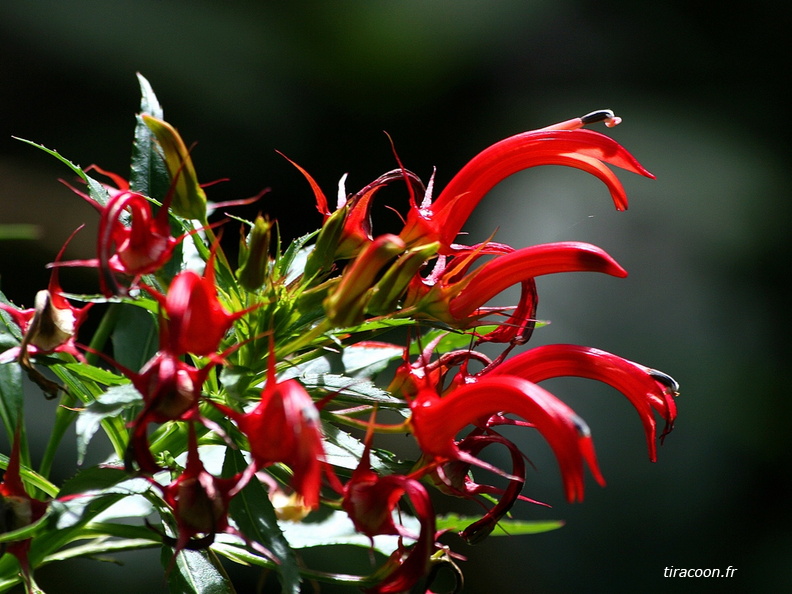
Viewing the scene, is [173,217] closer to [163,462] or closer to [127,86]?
[163,462]

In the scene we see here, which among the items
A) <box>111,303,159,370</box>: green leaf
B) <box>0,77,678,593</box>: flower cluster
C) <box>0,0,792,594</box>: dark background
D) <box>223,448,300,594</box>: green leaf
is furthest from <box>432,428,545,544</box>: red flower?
<box>0,0,792,594</box>: dark background

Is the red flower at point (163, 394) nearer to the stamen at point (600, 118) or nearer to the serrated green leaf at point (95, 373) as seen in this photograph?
the serrated green leaf at point (95, 373)

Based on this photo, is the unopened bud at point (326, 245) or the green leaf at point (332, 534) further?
the green leaf at point (332, 534)

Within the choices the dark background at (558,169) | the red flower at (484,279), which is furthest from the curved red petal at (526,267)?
the dark background at (558,169)

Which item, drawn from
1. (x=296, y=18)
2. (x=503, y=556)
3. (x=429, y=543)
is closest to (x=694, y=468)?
(x=503, y=556)

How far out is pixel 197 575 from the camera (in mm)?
520

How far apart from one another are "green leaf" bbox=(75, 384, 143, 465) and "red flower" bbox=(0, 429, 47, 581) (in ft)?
0.29

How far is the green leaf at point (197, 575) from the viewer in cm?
51

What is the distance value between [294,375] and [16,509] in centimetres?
19

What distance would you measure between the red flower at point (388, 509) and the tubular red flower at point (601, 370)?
127 millimetres

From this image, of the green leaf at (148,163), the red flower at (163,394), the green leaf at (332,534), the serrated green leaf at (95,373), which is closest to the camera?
the red flower at (163,394)

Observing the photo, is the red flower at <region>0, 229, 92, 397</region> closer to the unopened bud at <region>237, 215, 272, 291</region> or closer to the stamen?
the unopened bud at <region>237, 215, 272, 291</region>

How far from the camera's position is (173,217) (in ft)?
1.73

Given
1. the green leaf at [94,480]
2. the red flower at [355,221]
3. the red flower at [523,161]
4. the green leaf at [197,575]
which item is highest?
the red flower at [523,161]
